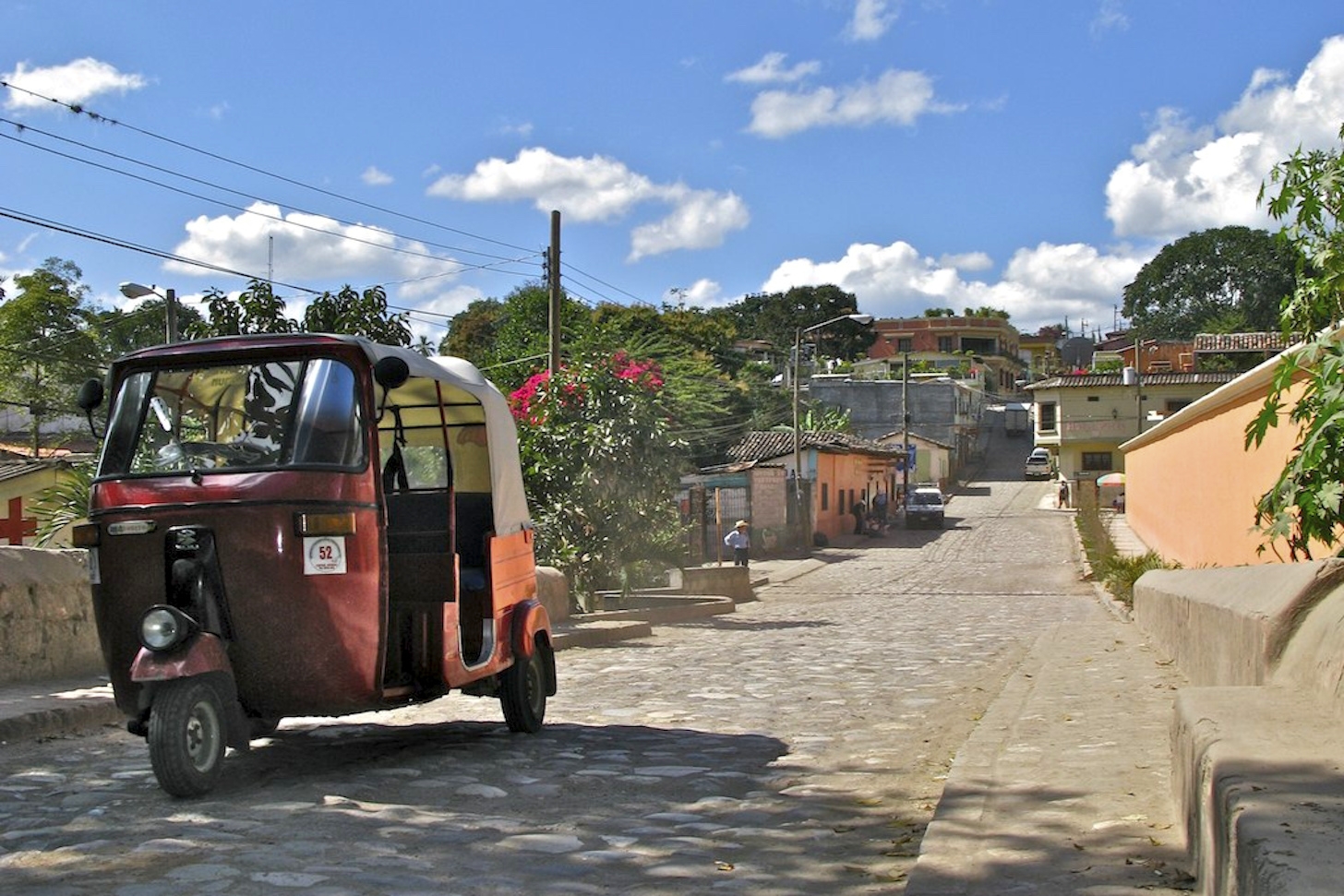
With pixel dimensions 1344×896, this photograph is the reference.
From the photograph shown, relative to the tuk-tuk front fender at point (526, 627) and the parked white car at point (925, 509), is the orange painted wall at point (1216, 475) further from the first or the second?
the parked white car at point (925, 509)

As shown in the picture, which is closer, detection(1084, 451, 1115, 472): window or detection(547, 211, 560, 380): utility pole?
detection(547, 211, 560, 380): utility pole

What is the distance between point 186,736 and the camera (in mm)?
6578

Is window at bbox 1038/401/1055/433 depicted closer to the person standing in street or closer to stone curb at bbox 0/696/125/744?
the person standing in street

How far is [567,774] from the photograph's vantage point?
761cm

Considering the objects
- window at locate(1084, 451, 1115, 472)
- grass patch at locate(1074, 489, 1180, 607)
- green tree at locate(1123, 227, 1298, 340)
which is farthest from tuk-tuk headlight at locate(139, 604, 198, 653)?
green tree at locate(1123, 227, 1298, 340)

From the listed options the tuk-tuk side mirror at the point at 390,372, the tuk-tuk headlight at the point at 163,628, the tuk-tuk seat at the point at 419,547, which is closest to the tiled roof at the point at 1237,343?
the tuk-tuk seat at the point at 419,547

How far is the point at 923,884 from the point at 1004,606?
70.8 ft

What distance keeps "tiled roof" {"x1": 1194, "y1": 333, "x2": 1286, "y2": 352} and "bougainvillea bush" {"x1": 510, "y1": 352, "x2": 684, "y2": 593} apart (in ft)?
212

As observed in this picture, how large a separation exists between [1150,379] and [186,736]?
7449cm

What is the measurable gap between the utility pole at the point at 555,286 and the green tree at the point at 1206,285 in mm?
84378

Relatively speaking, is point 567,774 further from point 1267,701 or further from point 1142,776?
point 1267,701

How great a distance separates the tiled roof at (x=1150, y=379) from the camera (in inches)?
2913

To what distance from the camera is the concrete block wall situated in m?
10.2

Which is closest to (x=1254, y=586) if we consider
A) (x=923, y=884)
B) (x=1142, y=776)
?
(x=1142, y=776)
